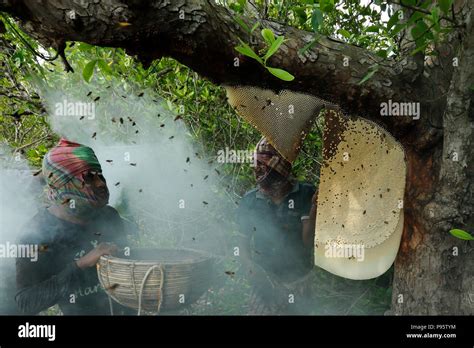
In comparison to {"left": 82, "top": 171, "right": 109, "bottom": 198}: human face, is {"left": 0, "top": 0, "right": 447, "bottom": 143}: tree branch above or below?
above

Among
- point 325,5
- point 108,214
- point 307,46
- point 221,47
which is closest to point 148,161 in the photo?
point 108,214

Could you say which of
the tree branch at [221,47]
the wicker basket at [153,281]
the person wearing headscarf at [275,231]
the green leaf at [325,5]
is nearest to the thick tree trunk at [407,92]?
the tree branch at [221,47]

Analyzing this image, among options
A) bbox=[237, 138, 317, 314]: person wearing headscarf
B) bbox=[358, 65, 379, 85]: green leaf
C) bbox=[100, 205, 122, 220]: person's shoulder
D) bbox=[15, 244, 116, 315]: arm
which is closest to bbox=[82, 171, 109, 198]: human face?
bbox=[100, 205, 122, 220]: person's shoulder

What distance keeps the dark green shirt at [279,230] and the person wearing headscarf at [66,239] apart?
874 mm

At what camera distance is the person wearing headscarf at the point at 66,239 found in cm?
268

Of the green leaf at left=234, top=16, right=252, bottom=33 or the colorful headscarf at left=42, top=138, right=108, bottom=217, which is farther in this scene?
the colorful headscarf at left=42, top=138, right=108, bottom=217

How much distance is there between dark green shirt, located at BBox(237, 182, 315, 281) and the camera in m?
2.92

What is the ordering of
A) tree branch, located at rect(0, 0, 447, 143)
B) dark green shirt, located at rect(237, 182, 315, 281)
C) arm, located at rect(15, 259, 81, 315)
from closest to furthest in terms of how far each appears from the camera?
tree branch, located at rect(0, 0, 447, 143), arm, located at rect(15, 259, 81, 315), dark green shirt, located at rect(237, 182, 315, 281)

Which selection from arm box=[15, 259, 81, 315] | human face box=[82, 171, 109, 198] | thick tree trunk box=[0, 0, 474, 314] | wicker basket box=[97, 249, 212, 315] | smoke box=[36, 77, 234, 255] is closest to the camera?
thick tree trunk box=[0, 0, 474, 314]

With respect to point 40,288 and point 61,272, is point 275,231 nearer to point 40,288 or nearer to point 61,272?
point 61,272

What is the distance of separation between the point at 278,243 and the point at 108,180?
1.29 meters

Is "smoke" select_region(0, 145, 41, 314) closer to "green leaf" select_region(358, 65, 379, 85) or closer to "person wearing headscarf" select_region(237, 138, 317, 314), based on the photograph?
"person wearing headscarf" select_region(237, 138, 317, 314)

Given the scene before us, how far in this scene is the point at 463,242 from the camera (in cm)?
209
